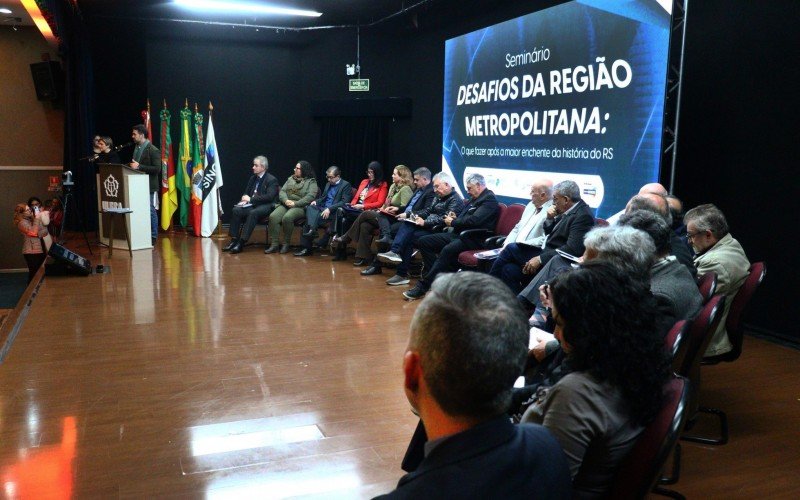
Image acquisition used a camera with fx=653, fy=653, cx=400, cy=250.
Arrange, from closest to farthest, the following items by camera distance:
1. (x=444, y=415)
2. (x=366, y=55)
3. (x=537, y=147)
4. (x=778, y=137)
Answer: (x=444, y=415), (x=778, y=137), (x=537, y=147), (x=366, y=55)

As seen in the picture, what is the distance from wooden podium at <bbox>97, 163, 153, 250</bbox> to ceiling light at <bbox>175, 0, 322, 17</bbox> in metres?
2.75

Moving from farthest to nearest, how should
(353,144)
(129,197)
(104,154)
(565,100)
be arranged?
(353,144) → (104,154) → (129,197) → (565,100)

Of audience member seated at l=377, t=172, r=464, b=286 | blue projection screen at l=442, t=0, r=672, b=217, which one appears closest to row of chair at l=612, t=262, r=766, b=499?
blue projection screen at l=442, t=0, r=672, b=217

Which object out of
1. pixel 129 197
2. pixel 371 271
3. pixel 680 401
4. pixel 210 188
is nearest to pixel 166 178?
pixel 210 188

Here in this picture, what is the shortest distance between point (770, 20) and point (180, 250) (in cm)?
663

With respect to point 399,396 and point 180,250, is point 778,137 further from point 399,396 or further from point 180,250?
point 180,250

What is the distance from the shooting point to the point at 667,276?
2.66 metres

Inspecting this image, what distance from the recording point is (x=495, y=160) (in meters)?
7.09

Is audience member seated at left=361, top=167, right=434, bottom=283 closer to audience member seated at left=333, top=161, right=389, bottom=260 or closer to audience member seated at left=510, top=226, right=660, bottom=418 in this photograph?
audience member seated at left=333, top=161, right=389, bottom=260

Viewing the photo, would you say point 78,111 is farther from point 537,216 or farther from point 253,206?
point 537,216

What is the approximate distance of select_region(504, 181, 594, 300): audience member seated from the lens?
4.49 m

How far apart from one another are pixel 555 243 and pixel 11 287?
8.40 m

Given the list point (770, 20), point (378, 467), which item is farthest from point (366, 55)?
point (378, 467)

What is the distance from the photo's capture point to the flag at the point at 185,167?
9594 mm
